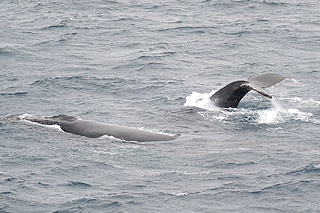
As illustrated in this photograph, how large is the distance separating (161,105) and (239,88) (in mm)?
3486

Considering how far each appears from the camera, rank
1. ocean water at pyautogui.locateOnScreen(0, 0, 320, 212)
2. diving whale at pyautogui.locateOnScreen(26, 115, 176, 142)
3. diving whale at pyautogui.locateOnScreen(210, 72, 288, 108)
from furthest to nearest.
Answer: diving whale at pyautogui.locateOnScreen(210, 72, 288, 108), diving whale at pyautogui.locateOnScreen(26, 115, 176, 142), ocean water at pyautogui.locateOnScreen(0, 0, 320, 212)

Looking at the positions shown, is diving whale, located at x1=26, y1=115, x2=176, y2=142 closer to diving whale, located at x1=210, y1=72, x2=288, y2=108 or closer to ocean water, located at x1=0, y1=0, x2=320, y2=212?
ocean water, located at x1=0, y1=0, x2=320, y2=212

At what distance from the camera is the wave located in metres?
27.1

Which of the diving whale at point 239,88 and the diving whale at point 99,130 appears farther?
the diving whale at point 239,88

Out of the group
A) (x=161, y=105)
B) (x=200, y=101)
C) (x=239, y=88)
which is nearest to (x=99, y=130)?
(x=161, y=105)

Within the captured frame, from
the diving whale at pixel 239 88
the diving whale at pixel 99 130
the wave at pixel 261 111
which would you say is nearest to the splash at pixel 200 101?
the wave at pixel 261 111

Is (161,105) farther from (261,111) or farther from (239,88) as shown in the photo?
(261,111)

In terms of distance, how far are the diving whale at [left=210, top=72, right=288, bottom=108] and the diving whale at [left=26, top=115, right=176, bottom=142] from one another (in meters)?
3.44

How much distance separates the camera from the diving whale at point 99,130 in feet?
81.6

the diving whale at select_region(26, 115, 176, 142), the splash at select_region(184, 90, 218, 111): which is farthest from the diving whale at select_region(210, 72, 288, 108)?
the diving whale at select_region(26, 115, 176, 142)

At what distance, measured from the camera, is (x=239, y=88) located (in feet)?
89.4

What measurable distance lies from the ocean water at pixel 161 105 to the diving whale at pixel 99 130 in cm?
36

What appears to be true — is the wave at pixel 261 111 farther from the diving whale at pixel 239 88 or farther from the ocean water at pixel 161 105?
the diving whale at pixel 239 88

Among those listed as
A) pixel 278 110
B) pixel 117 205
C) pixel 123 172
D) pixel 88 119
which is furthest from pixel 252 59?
pixel 117 205
